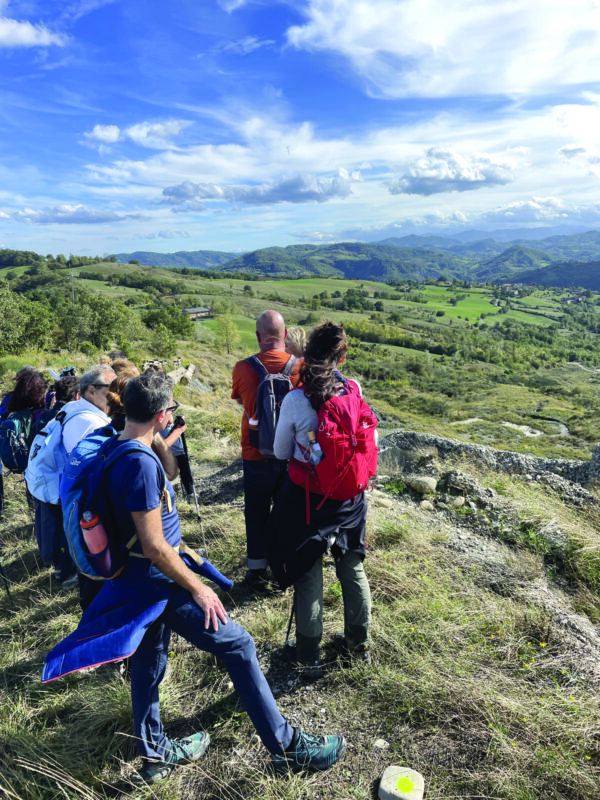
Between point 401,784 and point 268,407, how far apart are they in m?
2.66

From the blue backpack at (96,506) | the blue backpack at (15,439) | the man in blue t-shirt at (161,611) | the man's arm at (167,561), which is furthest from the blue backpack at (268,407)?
the blue backpack at (15,439)

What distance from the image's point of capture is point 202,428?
40.3ft

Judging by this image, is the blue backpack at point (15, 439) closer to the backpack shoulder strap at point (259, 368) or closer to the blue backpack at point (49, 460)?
the blue backpack at point (49, 460)

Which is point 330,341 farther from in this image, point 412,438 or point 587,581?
point 412,438

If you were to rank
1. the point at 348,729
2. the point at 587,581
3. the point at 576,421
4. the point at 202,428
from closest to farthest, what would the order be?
the point at 348,729
the point at 587,581
the point at 202,428
the point at 576,421

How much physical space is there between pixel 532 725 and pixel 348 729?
112 cm

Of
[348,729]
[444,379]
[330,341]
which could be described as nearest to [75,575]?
[348,729]

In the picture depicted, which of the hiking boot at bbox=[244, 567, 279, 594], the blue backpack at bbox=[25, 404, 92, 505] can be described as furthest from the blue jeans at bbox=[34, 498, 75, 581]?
the hiking boot at bbox=[244, 567, 279, 594]

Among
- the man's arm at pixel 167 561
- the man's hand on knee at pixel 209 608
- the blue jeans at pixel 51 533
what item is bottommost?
the blue jeans at pixel 51 533

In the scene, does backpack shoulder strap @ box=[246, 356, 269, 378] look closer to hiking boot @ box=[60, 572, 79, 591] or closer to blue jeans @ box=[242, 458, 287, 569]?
blue jeans @ box=[242, 458, 287, 569]

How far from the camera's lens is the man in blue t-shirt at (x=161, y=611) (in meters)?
2.11

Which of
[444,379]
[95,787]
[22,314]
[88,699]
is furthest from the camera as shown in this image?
[444,379]

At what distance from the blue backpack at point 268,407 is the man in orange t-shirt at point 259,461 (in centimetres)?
9

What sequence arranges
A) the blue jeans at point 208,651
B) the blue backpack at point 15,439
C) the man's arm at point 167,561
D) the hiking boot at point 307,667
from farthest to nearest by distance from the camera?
1. the blue backpack at point 15,439
2. the hiking boot at point 307,667
3. the blue jeans at point 208,651
4. the man's arm at point 167,561
